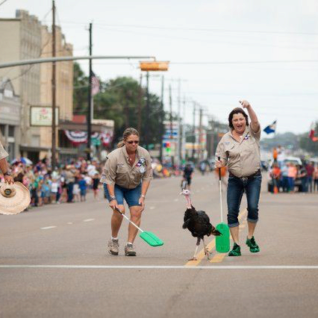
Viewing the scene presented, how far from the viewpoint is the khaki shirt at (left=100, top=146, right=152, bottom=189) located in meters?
13.7

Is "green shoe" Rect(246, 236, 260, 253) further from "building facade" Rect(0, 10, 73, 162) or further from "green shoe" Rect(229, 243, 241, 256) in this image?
"building facade" Rect(0, 10, 73, 162)

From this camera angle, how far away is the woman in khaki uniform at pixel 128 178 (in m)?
13.6

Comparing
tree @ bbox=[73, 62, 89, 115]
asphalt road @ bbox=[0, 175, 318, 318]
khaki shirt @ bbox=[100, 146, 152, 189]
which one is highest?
tree @ bbox=[73, 62, 89, 115]

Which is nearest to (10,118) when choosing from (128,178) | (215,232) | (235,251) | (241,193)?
(128,178)

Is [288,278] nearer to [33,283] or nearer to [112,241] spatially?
[33,283]

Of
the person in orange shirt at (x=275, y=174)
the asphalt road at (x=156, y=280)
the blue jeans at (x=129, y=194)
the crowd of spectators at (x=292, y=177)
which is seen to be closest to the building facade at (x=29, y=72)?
the crowd of spectators at (x=292, y=177)

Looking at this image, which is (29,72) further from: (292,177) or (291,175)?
(291,175)

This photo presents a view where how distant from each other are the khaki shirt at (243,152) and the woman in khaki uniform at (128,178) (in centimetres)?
110

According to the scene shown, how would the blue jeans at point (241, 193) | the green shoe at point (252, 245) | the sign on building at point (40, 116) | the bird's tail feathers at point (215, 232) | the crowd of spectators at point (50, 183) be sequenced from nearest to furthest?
the bird's tail feathers at point (215, 232) < the blue jeans at point (241, 193) < the green shoe at point (252, 245) < the crowd of spectators at point (50, 183) < the sign on building at point (40, 116)

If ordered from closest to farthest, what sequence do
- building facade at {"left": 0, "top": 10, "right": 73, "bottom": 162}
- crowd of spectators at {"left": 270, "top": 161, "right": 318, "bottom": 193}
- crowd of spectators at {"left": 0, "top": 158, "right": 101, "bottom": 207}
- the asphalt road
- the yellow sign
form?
1. the asphalt road
2. the yellow sign
3. crowd of spectators at {"left": 0, "top": 158, "right": 101, "bottom": 207}
4. crowd of spectators at {"left": 270, "top": 161, "right": 318, "bottom": 193}
5. building facade at {"left": 0, "top": 10, "right": 73, "bottom": 162}

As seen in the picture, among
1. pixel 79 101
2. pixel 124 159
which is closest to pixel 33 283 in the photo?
pixel 124 159

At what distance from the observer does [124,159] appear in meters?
13.7

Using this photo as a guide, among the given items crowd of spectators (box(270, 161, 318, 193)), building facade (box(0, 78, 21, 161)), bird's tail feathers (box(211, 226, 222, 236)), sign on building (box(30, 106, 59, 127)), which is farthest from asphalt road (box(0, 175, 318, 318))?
sign on building (box(30, 106, 59, 127))

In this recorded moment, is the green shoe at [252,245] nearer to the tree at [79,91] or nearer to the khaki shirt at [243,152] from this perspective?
the khaki shirt at [243,152]
